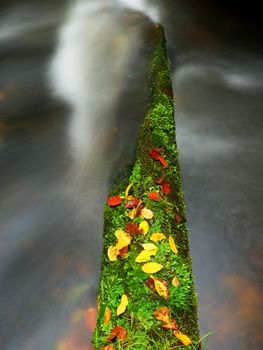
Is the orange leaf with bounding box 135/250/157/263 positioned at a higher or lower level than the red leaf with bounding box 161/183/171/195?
lower

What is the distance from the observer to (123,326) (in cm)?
269

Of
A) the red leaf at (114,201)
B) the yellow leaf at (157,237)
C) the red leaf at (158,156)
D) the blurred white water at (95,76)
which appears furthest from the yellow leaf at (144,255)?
the blurred white water at (95,76)

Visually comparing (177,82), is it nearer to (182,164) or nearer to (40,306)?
(182,164)

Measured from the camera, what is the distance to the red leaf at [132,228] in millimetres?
3193

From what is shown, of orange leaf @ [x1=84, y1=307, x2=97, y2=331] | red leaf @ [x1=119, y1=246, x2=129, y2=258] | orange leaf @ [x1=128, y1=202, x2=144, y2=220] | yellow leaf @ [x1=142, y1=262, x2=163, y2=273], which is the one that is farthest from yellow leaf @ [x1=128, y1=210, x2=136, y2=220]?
orange leaf @ [x1=84, y1=307, x2=97, y2=331]

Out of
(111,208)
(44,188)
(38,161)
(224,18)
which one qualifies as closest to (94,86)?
(38,161)

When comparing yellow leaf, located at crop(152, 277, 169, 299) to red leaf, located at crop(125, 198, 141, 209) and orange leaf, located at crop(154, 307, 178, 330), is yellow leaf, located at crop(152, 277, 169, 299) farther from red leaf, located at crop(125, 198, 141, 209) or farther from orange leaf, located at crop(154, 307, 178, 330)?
red leaf, located at crop(125, 198, 141, 209)

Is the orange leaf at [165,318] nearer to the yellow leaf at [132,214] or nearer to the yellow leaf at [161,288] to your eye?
the yellow leaf at [161,288]

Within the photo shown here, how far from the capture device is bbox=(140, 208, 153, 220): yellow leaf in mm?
3252

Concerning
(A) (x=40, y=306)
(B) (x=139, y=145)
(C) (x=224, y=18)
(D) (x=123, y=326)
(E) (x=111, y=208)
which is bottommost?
(A) (x=40, y=306)

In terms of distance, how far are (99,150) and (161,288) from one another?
2.58m

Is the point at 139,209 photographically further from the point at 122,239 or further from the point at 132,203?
the point at 122,239

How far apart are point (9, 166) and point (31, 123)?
2.97ft

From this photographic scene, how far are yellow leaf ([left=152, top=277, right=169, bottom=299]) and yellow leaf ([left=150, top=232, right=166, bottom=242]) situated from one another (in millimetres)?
366
